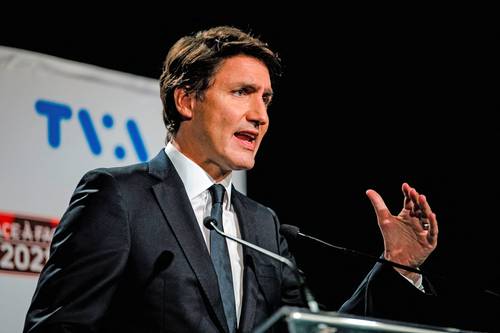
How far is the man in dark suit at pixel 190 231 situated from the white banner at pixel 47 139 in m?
0.46

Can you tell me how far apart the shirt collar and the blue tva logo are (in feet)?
2.03

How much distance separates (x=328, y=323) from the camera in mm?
1199

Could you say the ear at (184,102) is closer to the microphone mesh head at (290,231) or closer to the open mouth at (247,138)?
the open mouth at (247,138)

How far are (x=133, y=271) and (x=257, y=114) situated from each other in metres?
0.67

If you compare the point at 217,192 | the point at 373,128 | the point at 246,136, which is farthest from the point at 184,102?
the point at 373,128

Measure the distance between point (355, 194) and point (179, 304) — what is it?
202 centimetres

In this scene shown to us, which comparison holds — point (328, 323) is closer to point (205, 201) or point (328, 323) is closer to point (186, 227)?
point (186, 227)

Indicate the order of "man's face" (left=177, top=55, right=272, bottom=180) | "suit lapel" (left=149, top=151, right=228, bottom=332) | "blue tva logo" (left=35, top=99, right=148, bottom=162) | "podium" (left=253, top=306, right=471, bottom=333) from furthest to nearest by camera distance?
"blue tva logo" (left=35, top=99, right=148, bottom=162) → "man's face" (left=177, top=55, right=272, bottom=180) → "suit lapel" (left=149, top=151, right=228, bottom=332) → "podium" (left=253, top=306, right=471, bottom=333)

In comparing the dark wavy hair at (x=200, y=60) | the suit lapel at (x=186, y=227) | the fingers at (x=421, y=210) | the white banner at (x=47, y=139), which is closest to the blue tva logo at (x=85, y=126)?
the white banner at (x=47, y=139)

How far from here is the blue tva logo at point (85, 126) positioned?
2.69 meters

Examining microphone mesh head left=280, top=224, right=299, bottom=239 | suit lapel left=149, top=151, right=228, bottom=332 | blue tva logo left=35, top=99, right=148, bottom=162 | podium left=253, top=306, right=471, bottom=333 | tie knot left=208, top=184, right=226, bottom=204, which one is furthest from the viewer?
blue tva logo left=35, top=99, right=148, bottom=162

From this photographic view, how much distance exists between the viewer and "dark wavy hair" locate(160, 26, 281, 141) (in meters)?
2.36

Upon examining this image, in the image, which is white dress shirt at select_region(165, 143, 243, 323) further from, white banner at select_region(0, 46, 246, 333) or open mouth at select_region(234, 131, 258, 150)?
white banner at select_region(0, 46, 246, 333)

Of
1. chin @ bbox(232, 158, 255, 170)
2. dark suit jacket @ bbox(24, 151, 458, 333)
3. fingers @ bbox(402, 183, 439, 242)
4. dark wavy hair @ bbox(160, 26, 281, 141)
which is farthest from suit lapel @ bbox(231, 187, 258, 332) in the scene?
fingers @ bbox(402, 183, 439, 242)
